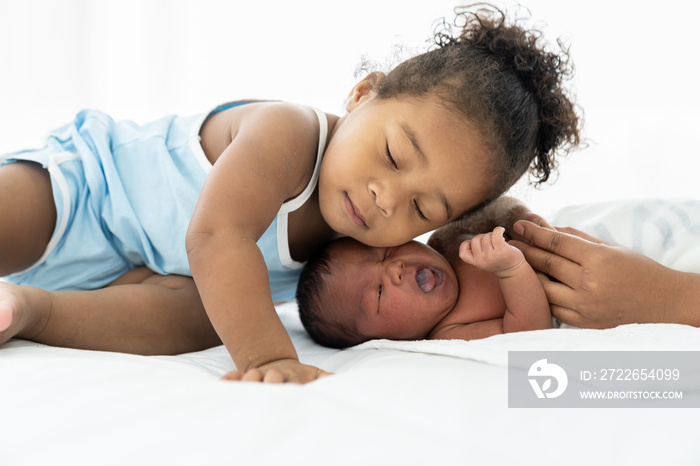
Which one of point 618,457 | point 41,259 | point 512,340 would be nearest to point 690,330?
point 512,340

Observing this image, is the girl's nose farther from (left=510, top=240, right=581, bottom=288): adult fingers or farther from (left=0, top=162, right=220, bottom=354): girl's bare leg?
(left=0, top=162, right=220, bottom=354): girl's bare leg

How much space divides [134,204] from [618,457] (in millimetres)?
1085

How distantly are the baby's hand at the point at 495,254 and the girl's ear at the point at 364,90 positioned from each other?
15.1 inches

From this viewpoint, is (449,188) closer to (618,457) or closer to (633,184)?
(618,457)

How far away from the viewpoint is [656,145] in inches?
75.7

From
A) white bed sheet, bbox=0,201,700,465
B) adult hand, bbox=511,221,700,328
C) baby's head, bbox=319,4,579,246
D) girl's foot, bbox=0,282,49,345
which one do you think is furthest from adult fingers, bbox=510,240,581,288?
girl's foot, bbox=0,282,49,345

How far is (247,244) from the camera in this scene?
885 mm

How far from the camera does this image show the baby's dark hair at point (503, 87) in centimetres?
107

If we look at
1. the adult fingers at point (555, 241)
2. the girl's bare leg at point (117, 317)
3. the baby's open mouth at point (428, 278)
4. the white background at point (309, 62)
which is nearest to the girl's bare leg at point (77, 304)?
the girl's bare leg at point (117, 317)

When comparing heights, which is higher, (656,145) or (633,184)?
(656,145)

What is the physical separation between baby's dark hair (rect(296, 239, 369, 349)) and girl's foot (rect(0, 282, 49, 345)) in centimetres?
49

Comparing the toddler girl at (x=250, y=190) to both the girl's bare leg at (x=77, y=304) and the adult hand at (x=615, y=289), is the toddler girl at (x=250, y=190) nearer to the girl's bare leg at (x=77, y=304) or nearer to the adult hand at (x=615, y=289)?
the girl's bare leg at (x=77, y=304)

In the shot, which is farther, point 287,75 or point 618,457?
point 287,75

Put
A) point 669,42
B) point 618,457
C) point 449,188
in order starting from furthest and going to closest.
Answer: point 669,42 < point 449,188 < point 618,457
